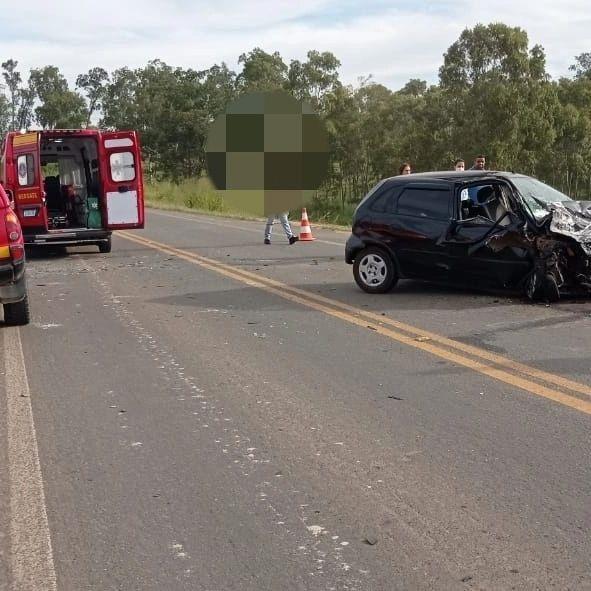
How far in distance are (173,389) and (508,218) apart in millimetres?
4910

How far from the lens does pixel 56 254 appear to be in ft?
58.6

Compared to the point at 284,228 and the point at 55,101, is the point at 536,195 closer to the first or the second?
the point at 284,228

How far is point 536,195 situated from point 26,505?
7402 millimetres

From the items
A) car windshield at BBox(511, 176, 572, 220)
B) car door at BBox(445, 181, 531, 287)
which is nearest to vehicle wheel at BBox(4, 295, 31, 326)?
car door at BBox(445, 181, 531, 287)

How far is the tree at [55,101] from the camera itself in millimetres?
95062

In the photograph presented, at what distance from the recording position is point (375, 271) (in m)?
10.7

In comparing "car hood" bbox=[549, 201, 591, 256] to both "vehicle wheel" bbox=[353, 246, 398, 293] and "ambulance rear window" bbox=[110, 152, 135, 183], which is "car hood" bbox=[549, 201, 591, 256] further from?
"ambulance rear window" bbox=[110, 152, 135, 183]

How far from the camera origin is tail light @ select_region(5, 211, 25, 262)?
852 centimetres

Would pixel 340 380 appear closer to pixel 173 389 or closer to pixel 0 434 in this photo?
pixel 173 389

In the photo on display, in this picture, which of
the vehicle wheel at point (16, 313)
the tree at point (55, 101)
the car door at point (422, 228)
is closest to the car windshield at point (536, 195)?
the car door at point (422, 228)

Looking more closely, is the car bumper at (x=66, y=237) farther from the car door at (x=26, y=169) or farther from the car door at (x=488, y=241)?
the car door at (x=488, y=241)

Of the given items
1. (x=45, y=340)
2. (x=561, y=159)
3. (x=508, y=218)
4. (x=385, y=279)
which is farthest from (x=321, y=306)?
(x=561, y=159)

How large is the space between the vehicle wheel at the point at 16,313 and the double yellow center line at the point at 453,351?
315cm

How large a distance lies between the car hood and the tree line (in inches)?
1398
